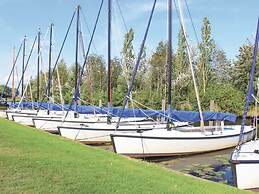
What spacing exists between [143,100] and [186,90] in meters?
13.9

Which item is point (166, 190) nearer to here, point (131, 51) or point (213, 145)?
point (213, 145)

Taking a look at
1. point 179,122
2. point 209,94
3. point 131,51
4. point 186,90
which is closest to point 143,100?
point 209,94

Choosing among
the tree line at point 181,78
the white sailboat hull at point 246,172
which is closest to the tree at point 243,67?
the tree line at point 181,78

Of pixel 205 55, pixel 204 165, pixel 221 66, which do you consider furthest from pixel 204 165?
pixel 221 66

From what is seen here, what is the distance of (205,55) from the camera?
74500 mm

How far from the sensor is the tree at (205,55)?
235 ft

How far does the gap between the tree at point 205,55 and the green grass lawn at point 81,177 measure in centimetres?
5855

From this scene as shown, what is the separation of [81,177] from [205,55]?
2642 inches

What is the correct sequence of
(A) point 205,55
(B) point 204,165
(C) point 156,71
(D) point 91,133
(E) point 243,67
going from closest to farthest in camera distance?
(B) point 204,165, (D) point 91,133, (E) point 243,67, (A) point 205,55, (C) point 156,71

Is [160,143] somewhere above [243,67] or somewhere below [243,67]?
below

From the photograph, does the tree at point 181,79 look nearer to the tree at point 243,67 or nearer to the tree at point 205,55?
the tree at point 205,55

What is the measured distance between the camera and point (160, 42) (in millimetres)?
92750

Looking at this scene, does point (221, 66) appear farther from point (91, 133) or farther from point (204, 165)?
point (204, 165)

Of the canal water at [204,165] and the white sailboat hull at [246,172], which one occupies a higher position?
the white sailboat hull at [246,172]
